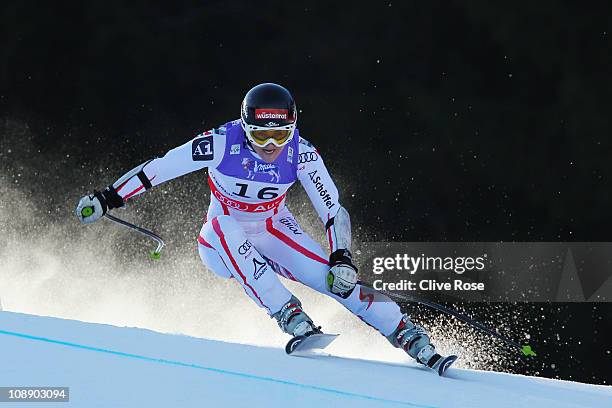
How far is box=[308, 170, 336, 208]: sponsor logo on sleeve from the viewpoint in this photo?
4477mm

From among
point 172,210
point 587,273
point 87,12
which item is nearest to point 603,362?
point 587,273

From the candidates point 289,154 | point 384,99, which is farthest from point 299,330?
point 384,99

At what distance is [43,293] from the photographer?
784cm

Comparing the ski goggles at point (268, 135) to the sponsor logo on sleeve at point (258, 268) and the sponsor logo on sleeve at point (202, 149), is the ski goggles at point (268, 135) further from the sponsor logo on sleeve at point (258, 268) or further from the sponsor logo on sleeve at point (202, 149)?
the sponsor logo on sleeve at point (258, 268)

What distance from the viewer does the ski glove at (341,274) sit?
424cm

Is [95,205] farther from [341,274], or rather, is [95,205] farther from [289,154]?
[341,274]

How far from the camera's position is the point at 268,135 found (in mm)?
4328

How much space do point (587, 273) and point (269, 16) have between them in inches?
132

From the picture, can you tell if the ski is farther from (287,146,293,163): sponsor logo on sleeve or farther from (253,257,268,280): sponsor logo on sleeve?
(287,146,293,163): sponsor logo on sleeve

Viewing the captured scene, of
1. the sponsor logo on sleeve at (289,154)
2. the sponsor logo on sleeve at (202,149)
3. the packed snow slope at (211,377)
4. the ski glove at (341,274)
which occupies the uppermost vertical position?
the sponsor logo on sleeve at (202,149)

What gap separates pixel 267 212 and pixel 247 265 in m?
0.43

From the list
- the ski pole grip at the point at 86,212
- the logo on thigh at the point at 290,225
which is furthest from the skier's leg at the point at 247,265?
the ski pole grip at the point at 86,212

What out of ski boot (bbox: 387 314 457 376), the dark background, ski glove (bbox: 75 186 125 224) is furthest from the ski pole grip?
the dark background

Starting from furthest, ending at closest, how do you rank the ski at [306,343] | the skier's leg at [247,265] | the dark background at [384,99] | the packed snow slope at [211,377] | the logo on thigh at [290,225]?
the dark background at [384,99], the logo on thigh at [290,225], the skier's leg at [247,265], the ski at [306,343], the packed snow slope at [211,377]
